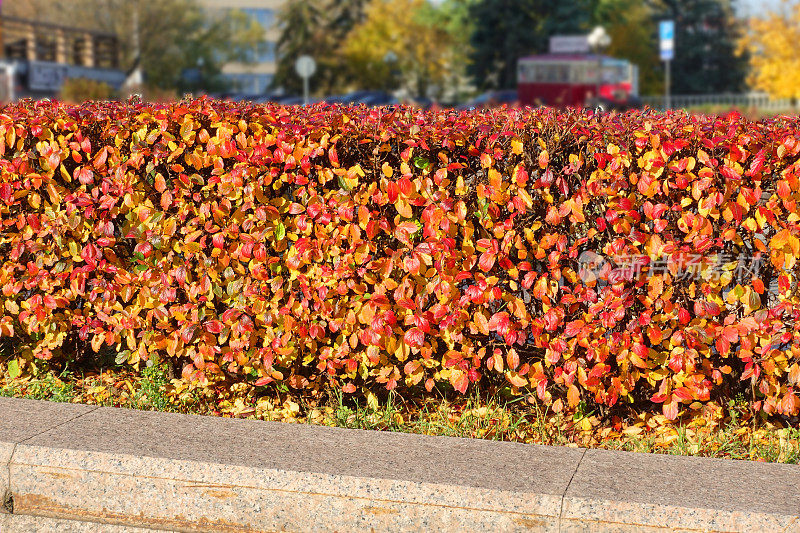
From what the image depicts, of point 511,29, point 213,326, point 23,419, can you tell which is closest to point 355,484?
point 213,326

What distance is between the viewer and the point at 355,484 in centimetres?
341

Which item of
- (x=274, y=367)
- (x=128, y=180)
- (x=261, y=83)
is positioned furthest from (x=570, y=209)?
(x=261, y=83)

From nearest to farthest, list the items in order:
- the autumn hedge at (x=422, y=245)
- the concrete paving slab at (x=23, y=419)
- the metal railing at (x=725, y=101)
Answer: the concrete paving slab at (x=23, y=419), the autumn hedge at (x=422, y=245), the metal railing at (x=725, y=101)

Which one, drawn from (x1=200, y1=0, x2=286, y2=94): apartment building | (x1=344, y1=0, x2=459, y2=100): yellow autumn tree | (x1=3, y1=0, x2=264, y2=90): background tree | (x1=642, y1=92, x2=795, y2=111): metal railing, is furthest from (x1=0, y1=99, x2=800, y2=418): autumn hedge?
(x1=200, y1=0, x2=286, y2=94): apartment building

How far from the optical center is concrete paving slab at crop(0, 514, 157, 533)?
142 inches

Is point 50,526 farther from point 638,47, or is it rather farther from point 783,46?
point 638,47

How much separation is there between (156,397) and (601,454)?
2206mm

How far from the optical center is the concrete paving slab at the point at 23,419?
3736 millimetres

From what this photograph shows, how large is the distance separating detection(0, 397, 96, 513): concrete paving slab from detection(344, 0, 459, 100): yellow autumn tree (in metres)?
50.7

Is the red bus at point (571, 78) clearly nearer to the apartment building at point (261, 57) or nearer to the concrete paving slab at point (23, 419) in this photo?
the concrete paving slab at point (23, 419)

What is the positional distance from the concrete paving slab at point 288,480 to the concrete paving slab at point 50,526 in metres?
0.03

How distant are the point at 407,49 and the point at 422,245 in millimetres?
51989

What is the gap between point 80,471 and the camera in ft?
12.0

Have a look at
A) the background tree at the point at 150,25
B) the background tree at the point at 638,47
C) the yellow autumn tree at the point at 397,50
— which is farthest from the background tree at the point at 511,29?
the background tree at the point at 150,25
